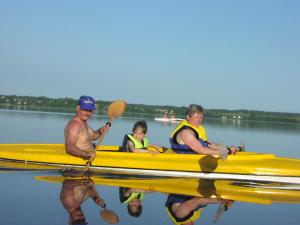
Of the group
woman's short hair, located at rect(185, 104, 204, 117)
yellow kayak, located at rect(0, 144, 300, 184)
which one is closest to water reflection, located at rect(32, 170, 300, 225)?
yellow kayak, located at rect(0, 144, 300, 184)

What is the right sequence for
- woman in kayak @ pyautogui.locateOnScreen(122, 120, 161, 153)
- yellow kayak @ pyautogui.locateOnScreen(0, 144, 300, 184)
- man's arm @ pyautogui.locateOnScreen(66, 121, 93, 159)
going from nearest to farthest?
1. man's arm @ pyautogui.locateOnScreen(66, 121, 93, 159)
2. yellow kayak @ pyautogui.locateOnScreen(0, 144, 300, 184)
3. woman in kayak @ pyautogui.locateOnScreen(122, 120, 161, 153)

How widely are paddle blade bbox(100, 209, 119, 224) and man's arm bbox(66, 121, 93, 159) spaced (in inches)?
126

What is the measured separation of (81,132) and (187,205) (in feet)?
11.0

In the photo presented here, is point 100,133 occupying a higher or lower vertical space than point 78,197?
higher

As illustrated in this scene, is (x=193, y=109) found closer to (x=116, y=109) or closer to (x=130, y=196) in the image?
(x=116, y=109)

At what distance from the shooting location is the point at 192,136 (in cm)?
948

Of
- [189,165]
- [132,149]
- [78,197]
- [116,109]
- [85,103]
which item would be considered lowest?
[78,197]

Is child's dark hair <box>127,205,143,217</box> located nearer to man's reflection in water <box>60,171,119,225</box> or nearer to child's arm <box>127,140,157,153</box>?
man's reflection in water <box>60,171,119,225</box>

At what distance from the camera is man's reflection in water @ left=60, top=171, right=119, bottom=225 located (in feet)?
19.9

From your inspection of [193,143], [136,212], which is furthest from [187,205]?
[193,143]

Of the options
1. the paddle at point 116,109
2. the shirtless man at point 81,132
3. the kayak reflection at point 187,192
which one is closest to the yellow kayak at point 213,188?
the kayak reflection at point 187,192

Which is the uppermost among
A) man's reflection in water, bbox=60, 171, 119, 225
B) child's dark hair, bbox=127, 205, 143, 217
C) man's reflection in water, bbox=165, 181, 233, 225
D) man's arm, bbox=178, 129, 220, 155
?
man's arm, bbox=178, 129, 220, 155

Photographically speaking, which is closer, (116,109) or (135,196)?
(135,196)

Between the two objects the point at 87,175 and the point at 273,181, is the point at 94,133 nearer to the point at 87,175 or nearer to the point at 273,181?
the point at 87,175
